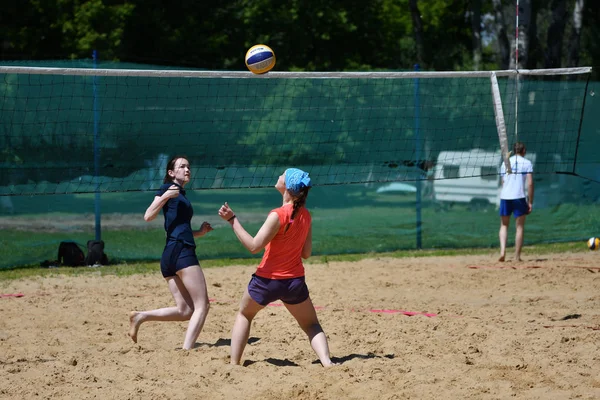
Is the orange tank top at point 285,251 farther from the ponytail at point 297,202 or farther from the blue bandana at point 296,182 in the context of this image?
the blue bandana at point 296,182

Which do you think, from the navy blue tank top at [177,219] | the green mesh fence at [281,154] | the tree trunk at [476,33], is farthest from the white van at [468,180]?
the tree trunk at [476,33]

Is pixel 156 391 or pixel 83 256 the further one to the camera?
pixel 83 256

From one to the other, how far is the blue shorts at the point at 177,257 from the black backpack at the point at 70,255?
5384mm

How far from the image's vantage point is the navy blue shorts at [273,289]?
5.79 m

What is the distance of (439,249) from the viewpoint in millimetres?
13562

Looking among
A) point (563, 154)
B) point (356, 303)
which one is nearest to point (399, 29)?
point (563, 154)

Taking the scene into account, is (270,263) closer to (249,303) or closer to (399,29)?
(249,303)

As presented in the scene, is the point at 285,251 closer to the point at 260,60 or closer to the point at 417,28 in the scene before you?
the point at 260,60

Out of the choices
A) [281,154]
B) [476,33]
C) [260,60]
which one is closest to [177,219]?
[260,60]

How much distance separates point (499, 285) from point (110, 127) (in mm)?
5784

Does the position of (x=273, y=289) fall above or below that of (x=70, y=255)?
above

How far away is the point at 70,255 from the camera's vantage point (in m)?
11.5

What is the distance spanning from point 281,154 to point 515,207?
3637 millimetres

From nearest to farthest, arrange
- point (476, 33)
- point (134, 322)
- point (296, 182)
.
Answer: point (296, 182) → point (134, 322) → point (476, 33)
